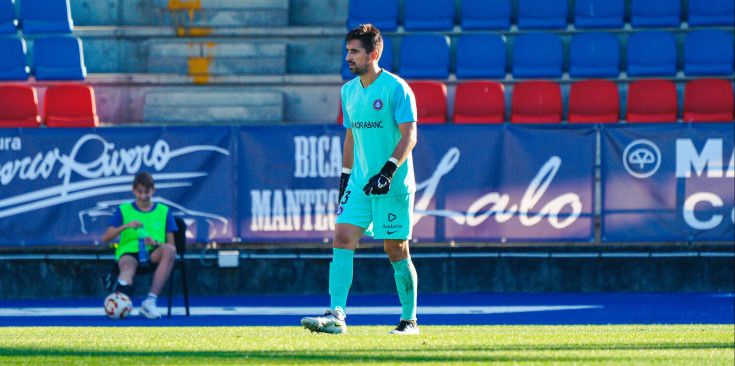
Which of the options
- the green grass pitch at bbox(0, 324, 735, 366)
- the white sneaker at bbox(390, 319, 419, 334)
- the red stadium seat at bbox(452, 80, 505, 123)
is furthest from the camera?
the red stadium seat at bbox(452, 80, 505, 123)

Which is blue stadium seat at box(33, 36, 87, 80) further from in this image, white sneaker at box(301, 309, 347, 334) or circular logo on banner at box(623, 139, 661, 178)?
white sneaker at box(301, 309, 347, 334)

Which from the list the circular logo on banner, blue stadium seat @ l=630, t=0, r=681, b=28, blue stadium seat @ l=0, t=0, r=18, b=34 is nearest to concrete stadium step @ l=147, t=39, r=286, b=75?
blue stadium seat @ l=0, t=0, r=18, b=34

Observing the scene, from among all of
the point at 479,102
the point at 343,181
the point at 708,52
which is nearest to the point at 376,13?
the point at 479,102

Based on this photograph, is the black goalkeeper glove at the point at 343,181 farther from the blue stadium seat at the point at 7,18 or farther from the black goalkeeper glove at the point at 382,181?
the blue stadium seat at the point at 7,18

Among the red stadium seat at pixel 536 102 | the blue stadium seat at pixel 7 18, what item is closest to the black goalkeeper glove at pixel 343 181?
the red stadium seat at pixel 536 102

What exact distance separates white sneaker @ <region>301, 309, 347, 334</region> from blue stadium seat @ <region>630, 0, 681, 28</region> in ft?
36.1

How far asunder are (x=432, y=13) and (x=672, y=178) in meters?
5.78

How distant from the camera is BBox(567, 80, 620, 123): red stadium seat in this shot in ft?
48.6

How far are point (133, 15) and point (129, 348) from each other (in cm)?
1229

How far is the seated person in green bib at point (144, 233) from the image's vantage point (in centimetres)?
1062

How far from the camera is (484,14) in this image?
1670 centimetres

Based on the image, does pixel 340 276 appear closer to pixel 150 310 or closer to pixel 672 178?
pixel 150 310

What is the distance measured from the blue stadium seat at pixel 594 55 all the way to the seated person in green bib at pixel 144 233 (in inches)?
292

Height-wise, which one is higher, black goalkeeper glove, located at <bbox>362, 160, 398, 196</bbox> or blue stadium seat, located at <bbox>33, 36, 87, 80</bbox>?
blue stadium seat, located at <bbox>33, 36, 87, 80</bbox>
